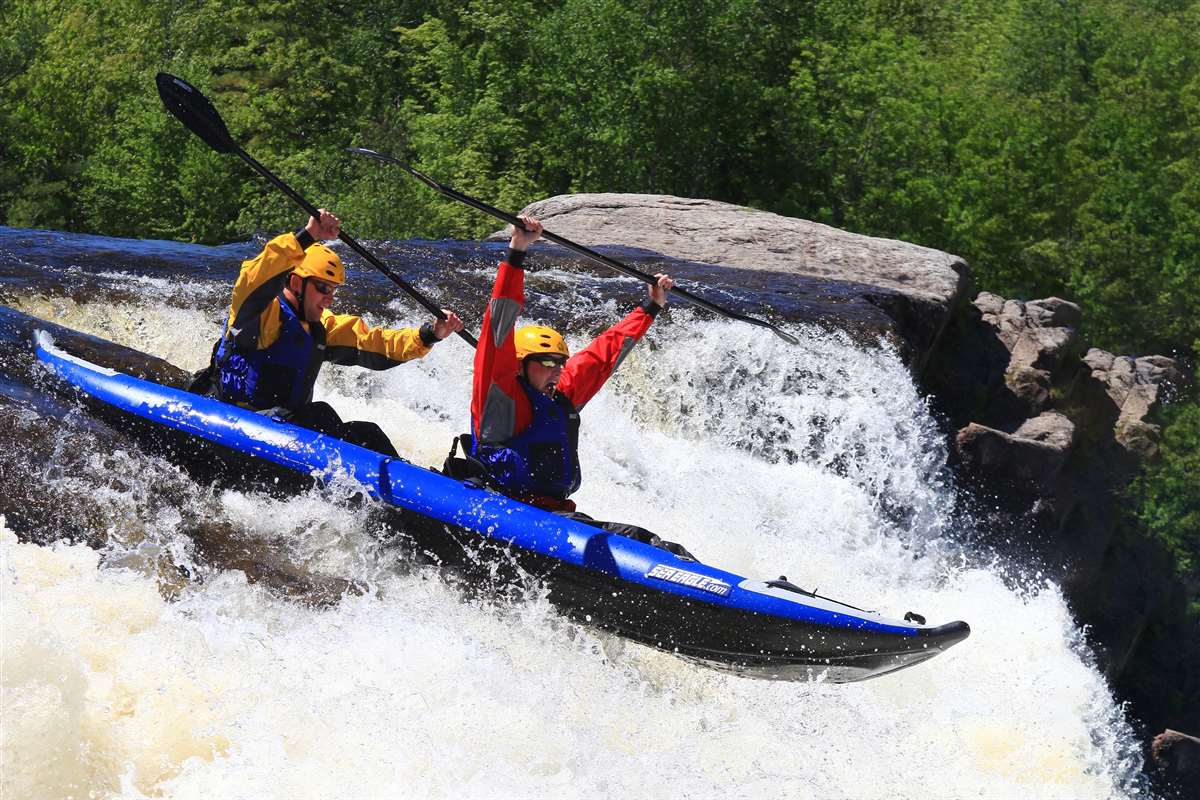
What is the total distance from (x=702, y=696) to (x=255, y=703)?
1.95 m

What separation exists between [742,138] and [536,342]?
1745 cm

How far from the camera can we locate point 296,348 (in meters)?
6.28

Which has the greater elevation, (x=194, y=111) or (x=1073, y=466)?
(x=194, y=111)

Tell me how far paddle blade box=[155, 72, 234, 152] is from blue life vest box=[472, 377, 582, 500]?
95.0 inches

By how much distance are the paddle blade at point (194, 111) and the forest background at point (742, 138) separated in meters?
12.2

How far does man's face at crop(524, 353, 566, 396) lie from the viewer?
5664mm

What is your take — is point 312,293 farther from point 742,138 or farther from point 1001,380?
point 742,138

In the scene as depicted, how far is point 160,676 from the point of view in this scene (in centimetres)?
482

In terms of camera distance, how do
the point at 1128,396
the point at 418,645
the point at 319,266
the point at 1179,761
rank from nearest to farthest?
1. the point at 418,645
2. the point at 319,266
3. the point at 1179,761
4. the point at 1128,396

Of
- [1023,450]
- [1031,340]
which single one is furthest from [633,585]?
[1031,340]

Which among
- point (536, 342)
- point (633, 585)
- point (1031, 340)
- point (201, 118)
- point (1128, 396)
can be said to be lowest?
point (1128, 396)

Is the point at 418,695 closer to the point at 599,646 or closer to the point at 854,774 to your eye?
the point at 599,646

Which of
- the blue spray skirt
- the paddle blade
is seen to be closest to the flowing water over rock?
the blue spray skirt

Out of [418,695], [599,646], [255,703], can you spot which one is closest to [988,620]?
[599,646]
